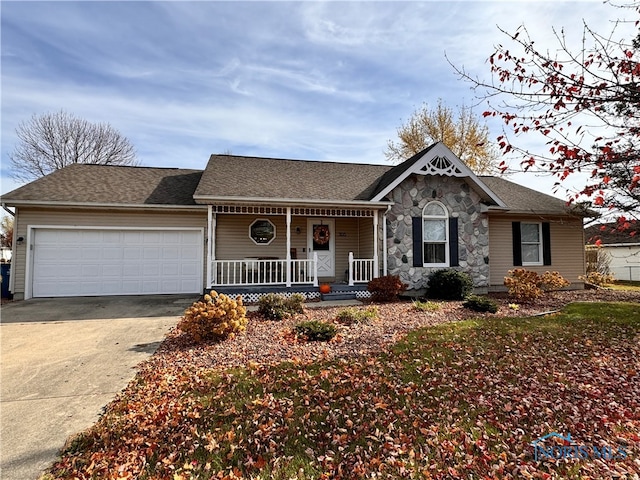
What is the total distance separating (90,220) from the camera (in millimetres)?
10609

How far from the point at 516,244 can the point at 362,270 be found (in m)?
6.16

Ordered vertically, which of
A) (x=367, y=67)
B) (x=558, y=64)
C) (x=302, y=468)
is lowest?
(x=302, y=468)

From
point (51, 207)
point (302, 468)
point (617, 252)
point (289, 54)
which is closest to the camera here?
point (302, 468)

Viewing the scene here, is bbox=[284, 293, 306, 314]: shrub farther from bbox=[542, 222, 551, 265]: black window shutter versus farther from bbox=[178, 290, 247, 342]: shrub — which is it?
bbox=[542, 222, 551, 265]: black window shutter

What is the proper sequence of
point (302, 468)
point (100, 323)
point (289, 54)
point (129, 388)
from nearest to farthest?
point (302, 468) < point (129, 388) < point (100, 323) < point (289, 54)

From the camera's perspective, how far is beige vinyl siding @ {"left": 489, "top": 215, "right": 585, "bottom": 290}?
1253cm

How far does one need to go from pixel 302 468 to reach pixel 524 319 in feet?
21.5

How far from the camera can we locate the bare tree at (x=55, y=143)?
20.6 metres

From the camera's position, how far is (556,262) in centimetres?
1305

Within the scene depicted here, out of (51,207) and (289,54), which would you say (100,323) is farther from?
(289,54)

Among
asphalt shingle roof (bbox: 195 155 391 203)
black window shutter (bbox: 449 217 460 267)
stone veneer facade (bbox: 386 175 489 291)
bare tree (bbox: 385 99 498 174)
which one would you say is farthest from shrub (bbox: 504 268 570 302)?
bare tree (bbox: 385 99 498 174)

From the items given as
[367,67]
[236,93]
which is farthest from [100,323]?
[367,67]

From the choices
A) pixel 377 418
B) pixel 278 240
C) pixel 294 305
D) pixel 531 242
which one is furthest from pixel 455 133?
→ pixel 377 418

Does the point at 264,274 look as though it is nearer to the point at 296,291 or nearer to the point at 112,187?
the point at 296,291
